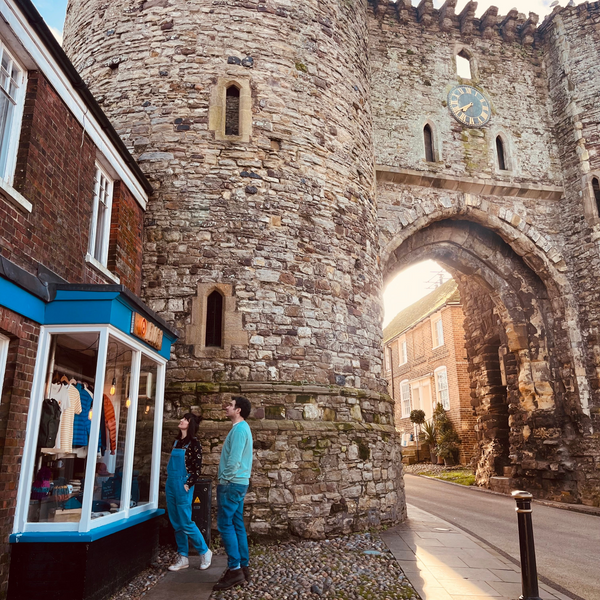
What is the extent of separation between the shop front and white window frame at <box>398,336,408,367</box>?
2470cm

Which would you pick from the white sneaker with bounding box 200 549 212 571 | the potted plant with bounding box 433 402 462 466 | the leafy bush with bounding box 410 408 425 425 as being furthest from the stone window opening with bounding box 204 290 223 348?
the leafy bush with bounding box 410 408 425 425

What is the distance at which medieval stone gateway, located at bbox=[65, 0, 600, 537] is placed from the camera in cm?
702

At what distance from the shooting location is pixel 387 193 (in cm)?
1133

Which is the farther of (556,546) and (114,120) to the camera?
(114,120)

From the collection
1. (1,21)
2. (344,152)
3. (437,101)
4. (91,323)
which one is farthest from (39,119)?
(437,101)

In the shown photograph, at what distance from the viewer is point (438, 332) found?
79.4ft

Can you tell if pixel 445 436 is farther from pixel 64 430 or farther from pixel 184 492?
pixel 64 430

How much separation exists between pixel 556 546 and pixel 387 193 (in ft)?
24.1

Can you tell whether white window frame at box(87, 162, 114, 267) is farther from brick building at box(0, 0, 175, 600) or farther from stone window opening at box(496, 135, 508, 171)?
stone window opening at box(496, 135, 508, 171)

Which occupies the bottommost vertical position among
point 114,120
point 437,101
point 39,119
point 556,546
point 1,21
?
point 556,546

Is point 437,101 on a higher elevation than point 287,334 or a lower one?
higher

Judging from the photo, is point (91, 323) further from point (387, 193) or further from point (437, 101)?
point (437, 101)

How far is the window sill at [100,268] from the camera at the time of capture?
5691mm

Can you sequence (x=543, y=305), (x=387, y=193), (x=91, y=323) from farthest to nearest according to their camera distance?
(x=543, y=305)
(x=387, y=193)
(x=91, y=323)
